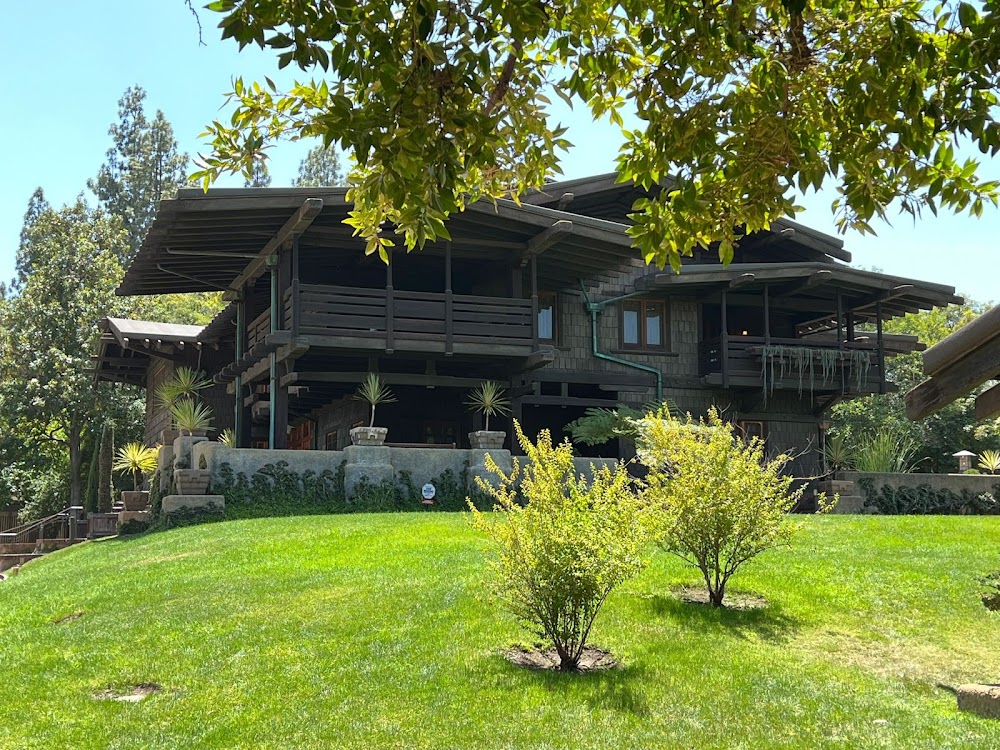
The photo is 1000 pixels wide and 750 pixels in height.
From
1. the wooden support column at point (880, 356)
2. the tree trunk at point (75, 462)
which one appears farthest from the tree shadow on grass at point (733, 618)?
the tree trunk at point (75, 462)

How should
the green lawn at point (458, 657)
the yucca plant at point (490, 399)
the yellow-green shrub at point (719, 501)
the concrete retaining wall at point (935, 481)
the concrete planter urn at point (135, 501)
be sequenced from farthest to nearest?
the concrete retaining wall at point (935, 481)
the concrete planter urn at point (135, 501)
the yucca plant at point (490, 399)
the yellow-green shrub at point (719, 501)
the green lawn at point (458, 657)

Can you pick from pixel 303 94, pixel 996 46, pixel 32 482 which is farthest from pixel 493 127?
pixel 32 482

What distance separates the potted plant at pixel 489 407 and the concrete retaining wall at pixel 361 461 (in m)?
0.36

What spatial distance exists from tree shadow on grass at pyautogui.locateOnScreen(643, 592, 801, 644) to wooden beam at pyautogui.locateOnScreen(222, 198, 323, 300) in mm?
11809

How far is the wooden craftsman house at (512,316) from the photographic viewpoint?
68.6ft

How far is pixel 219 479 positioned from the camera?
18.8 m

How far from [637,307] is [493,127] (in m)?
21.8

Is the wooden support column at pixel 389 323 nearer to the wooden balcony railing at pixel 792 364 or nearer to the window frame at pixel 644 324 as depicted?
the window frame at pixel 644 324

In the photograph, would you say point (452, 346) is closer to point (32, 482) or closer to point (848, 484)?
point (848, 484)

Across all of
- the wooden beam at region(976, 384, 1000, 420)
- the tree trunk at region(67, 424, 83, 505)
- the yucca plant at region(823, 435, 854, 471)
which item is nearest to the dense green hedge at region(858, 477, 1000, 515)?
the yucca plant at region(823, 435, 854, 471)

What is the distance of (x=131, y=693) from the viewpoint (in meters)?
7.96

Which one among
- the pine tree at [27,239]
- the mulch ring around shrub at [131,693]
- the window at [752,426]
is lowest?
the mulch ring around shrub at [131,693]

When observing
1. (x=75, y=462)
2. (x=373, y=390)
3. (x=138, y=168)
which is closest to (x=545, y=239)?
(x=373, y=390)

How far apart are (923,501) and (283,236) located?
586 inches
